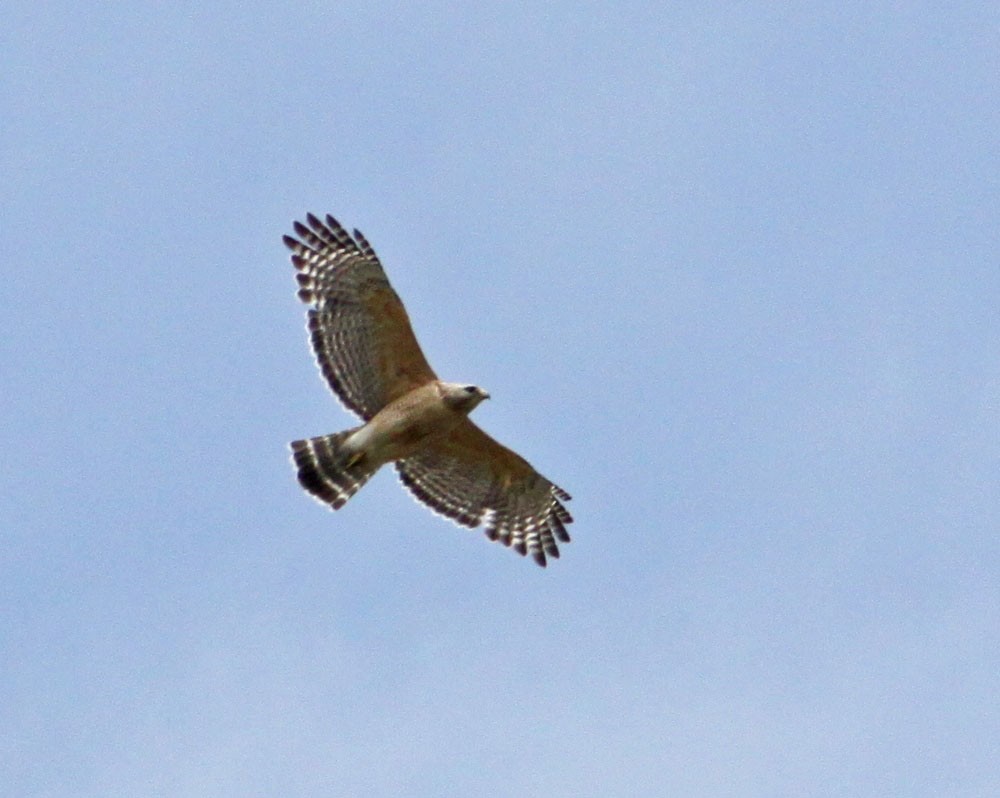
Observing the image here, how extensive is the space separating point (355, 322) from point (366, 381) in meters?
0.56

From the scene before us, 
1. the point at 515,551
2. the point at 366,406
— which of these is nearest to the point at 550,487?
the point at 515,551

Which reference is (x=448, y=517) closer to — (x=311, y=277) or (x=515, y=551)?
(x=515, y=551)

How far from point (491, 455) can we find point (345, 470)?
134 centimetres

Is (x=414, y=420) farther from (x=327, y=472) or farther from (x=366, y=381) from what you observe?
(x=327, y=472)

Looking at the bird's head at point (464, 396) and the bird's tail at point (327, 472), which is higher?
the bird's head at point (464, 396)

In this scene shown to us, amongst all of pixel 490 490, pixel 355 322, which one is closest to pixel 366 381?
pixel 355 322

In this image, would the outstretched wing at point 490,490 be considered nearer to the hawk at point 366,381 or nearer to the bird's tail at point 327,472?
the hawk at point 366,381

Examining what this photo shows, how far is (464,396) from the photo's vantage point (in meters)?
18.2

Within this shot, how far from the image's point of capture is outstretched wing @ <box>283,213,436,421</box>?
18391mm

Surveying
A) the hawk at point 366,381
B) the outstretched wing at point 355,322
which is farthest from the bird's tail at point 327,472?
the outstretched wing at point 355,322

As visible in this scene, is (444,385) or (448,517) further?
(448,517)

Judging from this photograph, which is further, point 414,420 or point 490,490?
point 490,490

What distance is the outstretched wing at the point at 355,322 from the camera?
18391 mm

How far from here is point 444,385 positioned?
18.4 m
